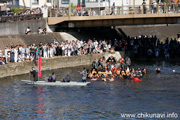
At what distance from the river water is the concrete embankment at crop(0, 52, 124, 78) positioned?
1097mm

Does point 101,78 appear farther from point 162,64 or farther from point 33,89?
point 162,64

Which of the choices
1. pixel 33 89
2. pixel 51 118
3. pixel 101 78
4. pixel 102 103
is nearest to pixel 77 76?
pixel 101 78

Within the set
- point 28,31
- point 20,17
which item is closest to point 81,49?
point 28,31

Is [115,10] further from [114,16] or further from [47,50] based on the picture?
[47,50]

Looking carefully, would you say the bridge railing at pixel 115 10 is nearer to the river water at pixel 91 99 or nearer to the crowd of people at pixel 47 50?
the crowd of people at pixel 47 50

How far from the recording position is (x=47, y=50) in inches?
2320

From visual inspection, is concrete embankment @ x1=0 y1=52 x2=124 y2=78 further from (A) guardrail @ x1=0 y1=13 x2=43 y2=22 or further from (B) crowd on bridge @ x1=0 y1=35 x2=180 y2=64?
(A) guardrail @ x1=0 y1=13 x2=43 y2=22

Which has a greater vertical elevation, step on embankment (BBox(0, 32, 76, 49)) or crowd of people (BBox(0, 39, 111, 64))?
step on embankment (BBox(0, 32, 76, 49))

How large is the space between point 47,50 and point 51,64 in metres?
1.90

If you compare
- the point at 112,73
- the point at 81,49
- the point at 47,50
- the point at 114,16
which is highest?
the point at 114,16

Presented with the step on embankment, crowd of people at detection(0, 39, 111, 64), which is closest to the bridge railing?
the step on embankment

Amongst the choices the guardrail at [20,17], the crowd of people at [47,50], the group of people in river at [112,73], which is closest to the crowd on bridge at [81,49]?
the crowd of people at [47,50]

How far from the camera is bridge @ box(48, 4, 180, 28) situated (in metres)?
64.0

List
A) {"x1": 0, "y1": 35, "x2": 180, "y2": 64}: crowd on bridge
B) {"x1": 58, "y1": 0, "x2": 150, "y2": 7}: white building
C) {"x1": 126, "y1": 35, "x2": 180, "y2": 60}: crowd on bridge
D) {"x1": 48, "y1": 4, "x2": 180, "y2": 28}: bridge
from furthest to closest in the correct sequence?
{"x1": 58, "y1": 0, "x2": 150, "y2": 7}: white building
{"x1": 126, "y1": 35, "x2": 180, "y2": 60}: crowd on bridge
{"x1": 48, "y1": 4, "x2": 180, "y2": 28}: bridge
{"x1": 0, "y1": 35, "x2": 180, "y2": 64}: crowd on bridge
